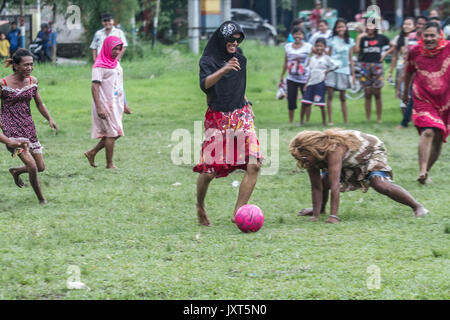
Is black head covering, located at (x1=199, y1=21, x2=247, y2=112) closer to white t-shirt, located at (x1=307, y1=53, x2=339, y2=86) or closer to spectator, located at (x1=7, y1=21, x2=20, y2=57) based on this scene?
white t-shirt, located at (x1=307, y1=53, x2=339, y2=86)

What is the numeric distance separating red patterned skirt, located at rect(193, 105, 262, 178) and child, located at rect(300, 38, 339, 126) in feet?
24.3

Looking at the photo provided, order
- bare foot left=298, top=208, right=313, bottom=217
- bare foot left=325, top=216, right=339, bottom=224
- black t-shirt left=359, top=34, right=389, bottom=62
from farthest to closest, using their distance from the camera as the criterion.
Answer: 1. black t-shirt left=359, top=34, right=389, bottom=62
2. bare foot left=298, top=208, right=313, bottom=217
3. bare foot left=325, top=216, right=339, bottom=224

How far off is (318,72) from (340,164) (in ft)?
24.0

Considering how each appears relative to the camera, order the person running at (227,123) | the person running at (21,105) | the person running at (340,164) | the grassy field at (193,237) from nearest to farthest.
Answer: the grassy field at (193,237) < the person running at (227,123) < the person running at (340,164) < the person running at (21,105)

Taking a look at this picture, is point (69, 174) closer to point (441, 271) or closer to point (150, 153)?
point (150, 153)

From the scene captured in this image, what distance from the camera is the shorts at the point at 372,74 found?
15.1 meters

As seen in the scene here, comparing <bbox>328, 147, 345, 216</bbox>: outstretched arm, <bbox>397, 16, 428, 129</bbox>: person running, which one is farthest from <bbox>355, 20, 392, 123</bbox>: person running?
<bbox>328, 147, 345, 216</bbox>: outstretched arm

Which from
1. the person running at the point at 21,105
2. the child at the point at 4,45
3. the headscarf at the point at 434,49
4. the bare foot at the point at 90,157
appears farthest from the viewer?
the child at the point at 4,45

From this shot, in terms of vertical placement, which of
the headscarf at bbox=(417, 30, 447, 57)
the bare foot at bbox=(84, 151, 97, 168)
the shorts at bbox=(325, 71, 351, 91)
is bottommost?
the bare foot at bbox=(84, 151, 97, 168)

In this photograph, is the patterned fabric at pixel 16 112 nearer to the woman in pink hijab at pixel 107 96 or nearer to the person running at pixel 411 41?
the woman in pink hijab at pixel 107 96

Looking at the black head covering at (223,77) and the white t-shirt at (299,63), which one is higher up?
the black head covering at (223,77)

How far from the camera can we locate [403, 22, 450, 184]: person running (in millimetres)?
9414

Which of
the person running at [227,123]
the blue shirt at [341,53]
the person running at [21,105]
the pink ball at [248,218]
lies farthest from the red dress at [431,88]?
the blue shirt at [341,53]

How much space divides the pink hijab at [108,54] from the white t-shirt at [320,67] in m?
4.92
